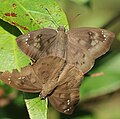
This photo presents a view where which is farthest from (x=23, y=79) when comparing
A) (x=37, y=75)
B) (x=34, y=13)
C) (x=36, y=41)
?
(x=34, y=13)

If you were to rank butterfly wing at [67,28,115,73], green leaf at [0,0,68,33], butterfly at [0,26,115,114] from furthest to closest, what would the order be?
1. butterfly wing at [67,28,115,73]
2. butterfly at [0,26,115,114]
3. green leaf at [0,0,68,33]

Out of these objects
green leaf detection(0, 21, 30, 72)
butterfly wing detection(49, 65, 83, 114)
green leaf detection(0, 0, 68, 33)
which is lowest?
butterfly wing detection(49, 65, 83, 114)

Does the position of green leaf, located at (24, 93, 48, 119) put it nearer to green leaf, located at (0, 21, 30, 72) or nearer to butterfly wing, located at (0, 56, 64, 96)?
butterfly wing, located at (0, 56, 64, 96)

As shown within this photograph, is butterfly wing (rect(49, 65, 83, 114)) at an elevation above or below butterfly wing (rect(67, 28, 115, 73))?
below

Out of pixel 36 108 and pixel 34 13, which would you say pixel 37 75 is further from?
pixel 34 13

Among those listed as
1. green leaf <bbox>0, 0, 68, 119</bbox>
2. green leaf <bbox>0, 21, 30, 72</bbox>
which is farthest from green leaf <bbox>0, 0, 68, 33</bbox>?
green leaf <bbox>0, 21, 30, 72</bbox>

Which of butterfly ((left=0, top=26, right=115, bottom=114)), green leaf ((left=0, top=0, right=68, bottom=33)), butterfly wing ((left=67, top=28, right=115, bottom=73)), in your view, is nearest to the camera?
green leaf ((left=0, top=0, right=68, bottom=33))

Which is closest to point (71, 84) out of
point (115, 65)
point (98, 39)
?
point (98, 39)
